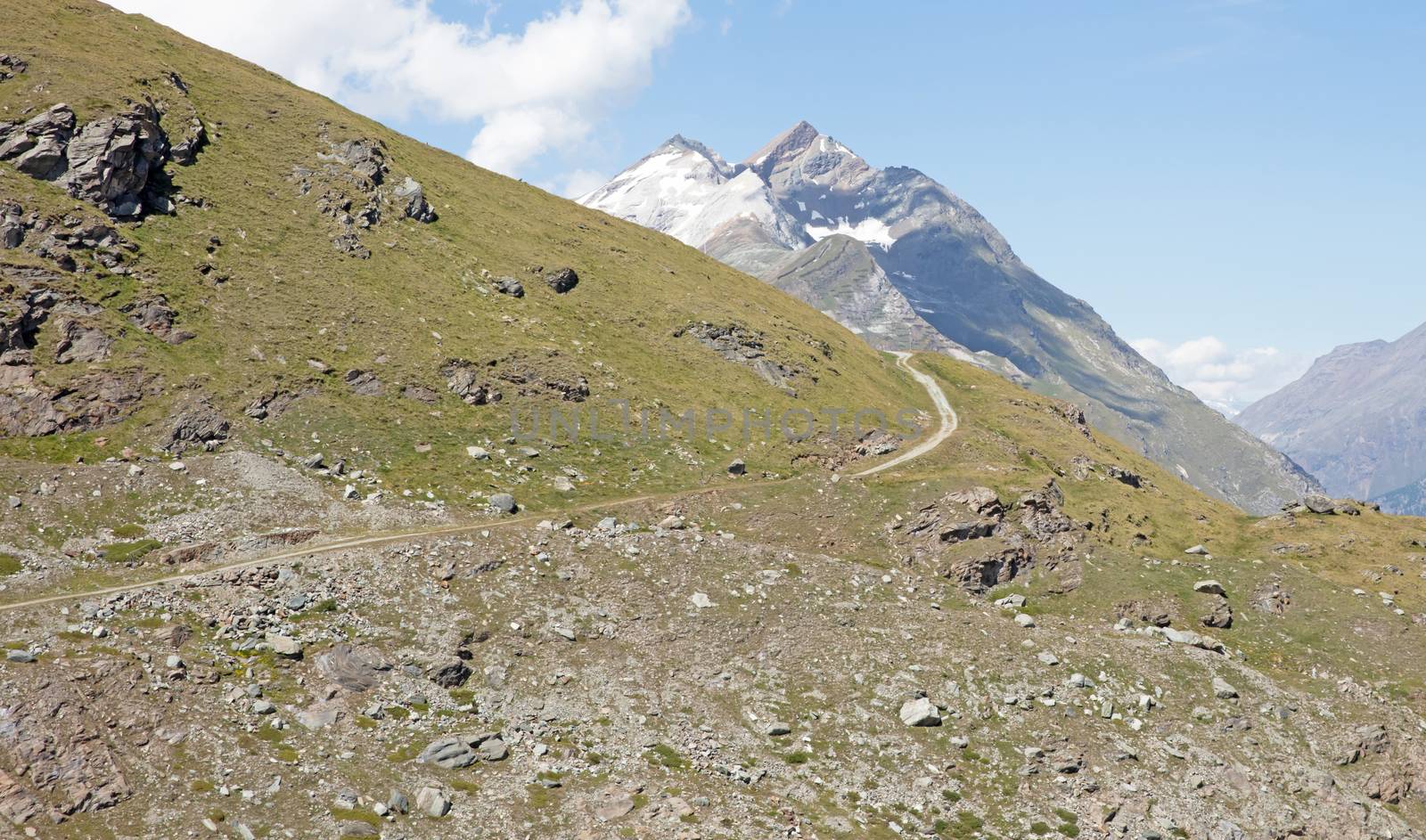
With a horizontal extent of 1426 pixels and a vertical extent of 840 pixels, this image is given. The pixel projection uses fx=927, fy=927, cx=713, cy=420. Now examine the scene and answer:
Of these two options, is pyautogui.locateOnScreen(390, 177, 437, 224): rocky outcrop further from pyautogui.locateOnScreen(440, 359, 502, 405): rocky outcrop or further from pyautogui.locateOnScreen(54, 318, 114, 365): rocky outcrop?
pyautogui.locateOnScreen(54, 318, 114, 365): rocky outcrop

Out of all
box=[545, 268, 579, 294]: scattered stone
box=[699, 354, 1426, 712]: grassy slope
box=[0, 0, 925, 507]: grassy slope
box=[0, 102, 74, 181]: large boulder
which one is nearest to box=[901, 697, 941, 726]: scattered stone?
box=[699, 354, 1426, 712]: grassy slope

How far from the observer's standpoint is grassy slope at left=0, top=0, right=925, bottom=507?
86.2m

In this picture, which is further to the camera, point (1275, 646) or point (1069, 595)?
point (1069, 595)

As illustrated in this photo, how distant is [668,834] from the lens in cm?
4919

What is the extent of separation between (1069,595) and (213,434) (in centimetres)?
7572

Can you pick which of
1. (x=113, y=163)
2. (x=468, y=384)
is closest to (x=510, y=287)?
(x=468, y=384)

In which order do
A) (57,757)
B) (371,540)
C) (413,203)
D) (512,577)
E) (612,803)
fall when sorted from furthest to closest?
(413,203) < (371,540) < (512,577) < (612,803) < (57,757)

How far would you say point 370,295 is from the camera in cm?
10462

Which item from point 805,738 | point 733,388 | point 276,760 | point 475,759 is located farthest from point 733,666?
point 733,388

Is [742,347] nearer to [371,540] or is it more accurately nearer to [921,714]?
[371,540]

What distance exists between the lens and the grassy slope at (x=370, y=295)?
86.2 meters

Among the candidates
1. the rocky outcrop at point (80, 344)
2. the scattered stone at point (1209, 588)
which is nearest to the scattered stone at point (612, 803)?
the scattered stone at point (1209, 588)

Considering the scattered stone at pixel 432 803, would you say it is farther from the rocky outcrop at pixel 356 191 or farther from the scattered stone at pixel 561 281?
the scattered stone at pixel 561 281

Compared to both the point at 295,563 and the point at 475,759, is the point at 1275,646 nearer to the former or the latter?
the point at 475,759
